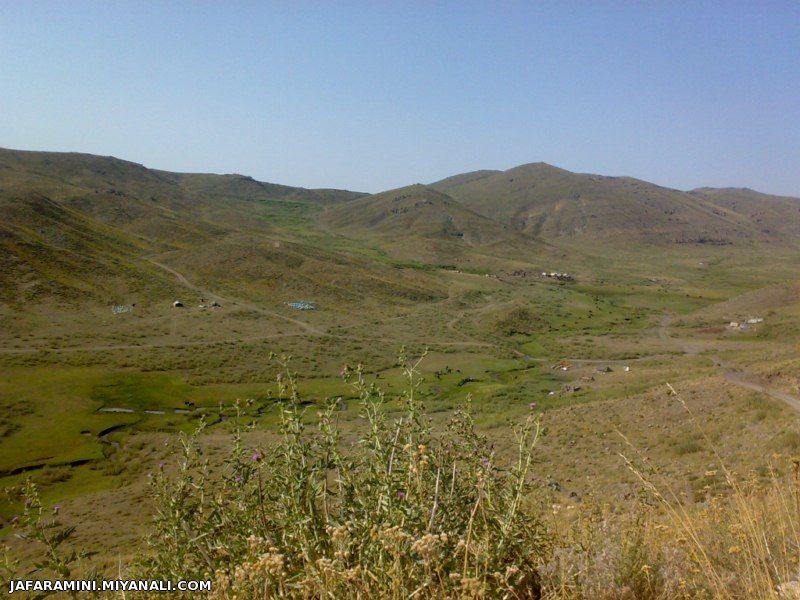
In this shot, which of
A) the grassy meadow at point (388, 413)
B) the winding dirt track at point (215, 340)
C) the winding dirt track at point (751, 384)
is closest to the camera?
the grassy meadow at point (388, 413)

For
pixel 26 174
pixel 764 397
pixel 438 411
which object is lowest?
pixel 438 411

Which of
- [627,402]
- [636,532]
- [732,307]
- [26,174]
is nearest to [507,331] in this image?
[732,307]

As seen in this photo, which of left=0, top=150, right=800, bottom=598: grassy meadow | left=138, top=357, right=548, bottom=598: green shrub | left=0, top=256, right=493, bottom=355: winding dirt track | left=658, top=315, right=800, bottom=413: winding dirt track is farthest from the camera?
left=0, top=256, right=493, bottom=355: winding dirt track

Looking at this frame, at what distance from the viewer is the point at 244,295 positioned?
2844 inches

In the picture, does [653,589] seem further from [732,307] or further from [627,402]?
[732,307]

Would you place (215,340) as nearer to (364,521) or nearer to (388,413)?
(388,413)

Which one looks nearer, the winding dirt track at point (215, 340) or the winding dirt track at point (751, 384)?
the winding dirt track at point (751, 384)

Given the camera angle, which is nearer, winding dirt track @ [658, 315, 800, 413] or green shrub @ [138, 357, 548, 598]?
green shrub @ [138, 357, 548, 598]

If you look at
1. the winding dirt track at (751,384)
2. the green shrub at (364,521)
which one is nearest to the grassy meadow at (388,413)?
the green shrub at (364,521)

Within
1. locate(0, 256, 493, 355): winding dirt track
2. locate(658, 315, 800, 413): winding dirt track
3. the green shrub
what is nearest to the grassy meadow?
the green shrub

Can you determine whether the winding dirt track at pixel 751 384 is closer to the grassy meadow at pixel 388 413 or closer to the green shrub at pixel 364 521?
the grassy meadow at pixel 388 413

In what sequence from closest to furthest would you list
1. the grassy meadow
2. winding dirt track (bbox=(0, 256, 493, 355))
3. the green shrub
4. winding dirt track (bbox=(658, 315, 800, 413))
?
the green shrub → the grassy meadow → winding dirt track (bbox=(658, 315, 800, 413)) → winding dirt track (bbox=(0, 256, 493, 355))

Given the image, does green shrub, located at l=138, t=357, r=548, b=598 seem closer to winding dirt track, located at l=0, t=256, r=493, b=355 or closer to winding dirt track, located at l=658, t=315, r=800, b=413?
winding dirt track, located at l=658, t=315, r=800, b=413

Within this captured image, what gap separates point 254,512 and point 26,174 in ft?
548
